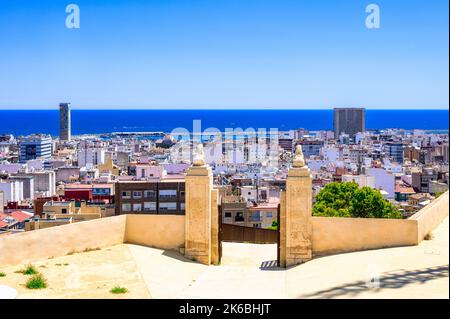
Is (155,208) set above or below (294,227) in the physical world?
below

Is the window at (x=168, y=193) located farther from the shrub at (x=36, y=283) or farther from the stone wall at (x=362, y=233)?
the shrub at (x=36, y=283)

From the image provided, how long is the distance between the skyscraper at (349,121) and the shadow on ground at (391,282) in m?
118

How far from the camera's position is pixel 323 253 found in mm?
9078

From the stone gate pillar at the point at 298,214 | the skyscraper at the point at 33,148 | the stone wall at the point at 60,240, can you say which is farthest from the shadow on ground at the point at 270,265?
the skyscraper at the point at 33,148

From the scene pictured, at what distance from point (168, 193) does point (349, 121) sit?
9850 cm

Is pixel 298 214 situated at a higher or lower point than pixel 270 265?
higher

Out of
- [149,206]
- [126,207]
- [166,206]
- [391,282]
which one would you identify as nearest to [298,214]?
[391,282]

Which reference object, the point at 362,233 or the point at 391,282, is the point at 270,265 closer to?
the point at 362,233

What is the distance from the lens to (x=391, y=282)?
6953mm
